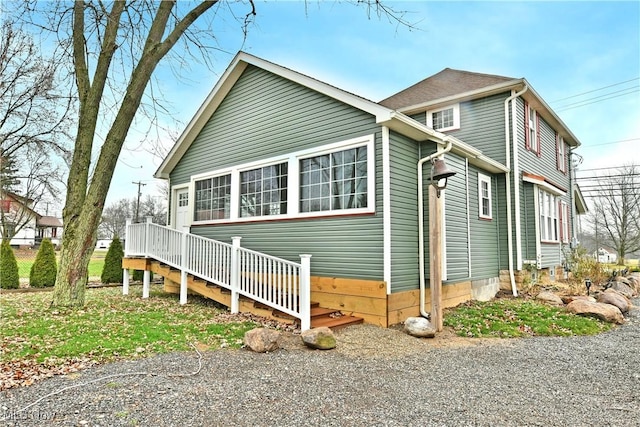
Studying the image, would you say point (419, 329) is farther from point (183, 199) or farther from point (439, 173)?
point (183, 199)

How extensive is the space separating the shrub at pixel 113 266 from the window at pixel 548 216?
1373 centimetres

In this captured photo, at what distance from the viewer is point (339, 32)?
30.2 feet

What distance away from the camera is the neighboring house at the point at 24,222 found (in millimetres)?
27625

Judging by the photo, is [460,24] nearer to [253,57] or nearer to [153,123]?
[253,57]

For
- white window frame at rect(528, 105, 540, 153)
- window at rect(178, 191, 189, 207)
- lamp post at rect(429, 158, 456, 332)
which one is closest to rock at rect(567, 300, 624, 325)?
lamp post at rect(429, 158, 456, 332)

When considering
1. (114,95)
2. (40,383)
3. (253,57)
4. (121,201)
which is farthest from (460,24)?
(121,201)

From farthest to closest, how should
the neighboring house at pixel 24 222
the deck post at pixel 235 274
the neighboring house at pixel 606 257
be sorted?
1. the neighboring house at pixel 606 257
2. the neighboring house at pixel 24 222
3. the deck post at pixel 235 274

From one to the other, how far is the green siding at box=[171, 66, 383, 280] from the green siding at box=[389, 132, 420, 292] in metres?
0.29

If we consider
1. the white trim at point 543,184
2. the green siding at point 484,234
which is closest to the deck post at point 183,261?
the green siding at point 484,234

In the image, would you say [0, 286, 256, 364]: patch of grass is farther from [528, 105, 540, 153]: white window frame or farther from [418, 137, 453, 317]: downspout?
[528, 105, 540, 153]: white window frame

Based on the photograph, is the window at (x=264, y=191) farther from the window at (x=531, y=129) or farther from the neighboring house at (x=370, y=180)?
the window at (x=531, y=129)

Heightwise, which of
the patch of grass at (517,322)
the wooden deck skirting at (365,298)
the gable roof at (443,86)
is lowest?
the patch of grass at (517,322)

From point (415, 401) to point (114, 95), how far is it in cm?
879

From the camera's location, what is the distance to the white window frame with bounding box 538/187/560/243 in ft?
35.9
